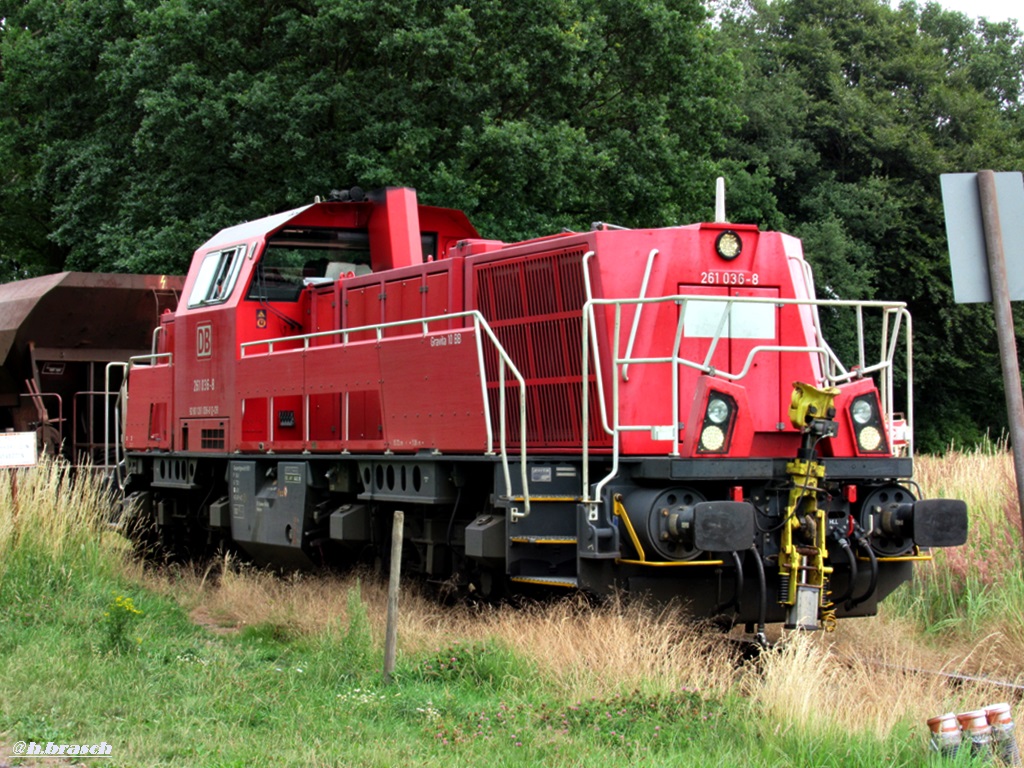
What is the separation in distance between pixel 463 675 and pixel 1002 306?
3.66 m

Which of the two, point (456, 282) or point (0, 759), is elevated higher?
point (456, 282)

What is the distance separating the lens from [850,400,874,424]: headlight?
8.66 m

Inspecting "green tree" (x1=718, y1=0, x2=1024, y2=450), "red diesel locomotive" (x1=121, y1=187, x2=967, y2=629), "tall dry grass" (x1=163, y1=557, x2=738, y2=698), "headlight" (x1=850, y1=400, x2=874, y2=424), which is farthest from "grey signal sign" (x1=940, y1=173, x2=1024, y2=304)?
"green tree" (x1=718, y1=0, x2=1024, y2=450)

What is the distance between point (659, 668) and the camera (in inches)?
273

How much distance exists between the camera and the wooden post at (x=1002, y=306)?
582 centimetres

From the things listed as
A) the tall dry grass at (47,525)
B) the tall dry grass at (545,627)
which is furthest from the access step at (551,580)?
the tall dry grass at (47,525)

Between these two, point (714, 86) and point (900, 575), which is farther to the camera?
point (714, 86)

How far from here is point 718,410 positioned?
26.8 ft

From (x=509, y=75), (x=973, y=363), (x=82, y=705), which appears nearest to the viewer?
(x=82, y=705)

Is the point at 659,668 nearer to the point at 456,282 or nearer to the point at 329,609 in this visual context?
the point at 329,609

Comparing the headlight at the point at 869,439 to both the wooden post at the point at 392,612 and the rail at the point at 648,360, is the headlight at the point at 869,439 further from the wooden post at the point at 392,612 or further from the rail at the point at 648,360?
the wooden post at the point at 392,612

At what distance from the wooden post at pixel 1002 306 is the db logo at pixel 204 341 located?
8.37 metres

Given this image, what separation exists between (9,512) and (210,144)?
10.9 m

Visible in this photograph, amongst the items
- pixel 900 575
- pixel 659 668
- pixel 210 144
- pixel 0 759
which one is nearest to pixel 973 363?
pixel 210 144
